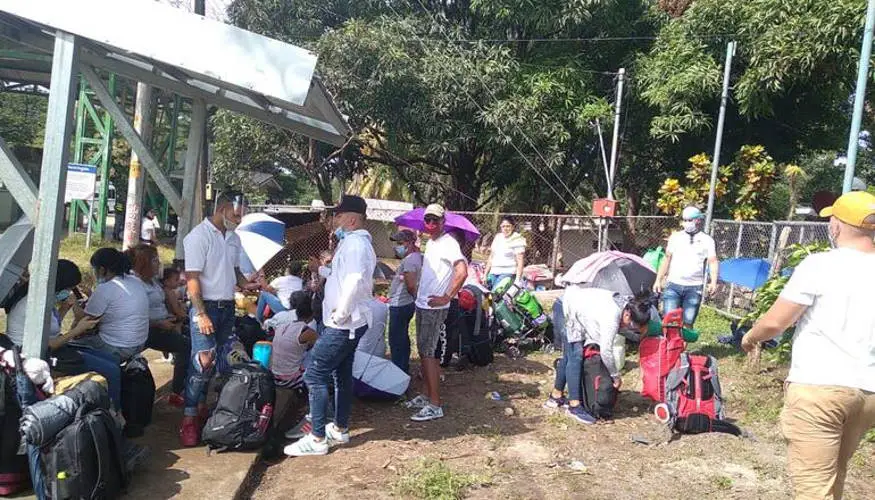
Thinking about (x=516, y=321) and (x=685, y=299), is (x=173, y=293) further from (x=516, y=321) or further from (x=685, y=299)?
(x=685, y=299)

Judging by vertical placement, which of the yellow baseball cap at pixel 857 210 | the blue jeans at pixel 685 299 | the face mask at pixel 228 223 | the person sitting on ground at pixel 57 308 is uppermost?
the yellow baseball cap at pixel 857 210

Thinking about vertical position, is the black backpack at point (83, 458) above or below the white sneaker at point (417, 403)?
above

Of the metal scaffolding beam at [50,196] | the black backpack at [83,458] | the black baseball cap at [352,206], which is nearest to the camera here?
the black backpack at [83,458]

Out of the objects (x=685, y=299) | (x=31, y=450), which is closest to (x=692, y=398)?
(x=685, y=299)

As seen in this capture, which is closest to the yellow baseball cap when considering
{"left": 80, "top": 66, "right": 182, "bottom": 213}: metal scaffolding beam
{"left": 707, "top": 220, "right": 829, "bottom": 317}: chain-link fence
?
{"left": 80, "top": 66, "right": 182, "bottom": 213}: metal scaffolding beam

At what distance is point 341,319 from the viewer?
13.3 feet

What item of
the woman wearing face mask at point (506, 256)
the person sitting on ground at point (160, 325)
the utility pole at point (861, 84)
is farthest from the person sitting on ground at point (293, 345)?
the utility pole at point (861, 84)

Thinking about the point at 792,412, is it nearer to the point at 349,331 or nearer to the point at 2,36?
the point at 349,331

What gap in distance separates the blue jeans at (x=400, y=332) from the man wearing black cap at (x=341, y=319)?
4.50 ft

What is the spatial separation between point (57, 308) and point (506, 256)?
16.4ft

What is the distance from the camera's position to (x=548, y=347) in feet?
25.1

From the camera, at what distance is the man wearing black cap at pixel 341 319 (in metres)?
A: 4.08

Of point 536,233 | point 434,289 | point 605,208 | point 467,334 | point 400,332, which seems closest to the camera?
point 434,289

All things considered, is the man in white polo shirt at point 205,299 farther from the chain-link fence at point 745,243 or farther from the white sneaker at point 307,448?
the chain-link fence at point 745,243
